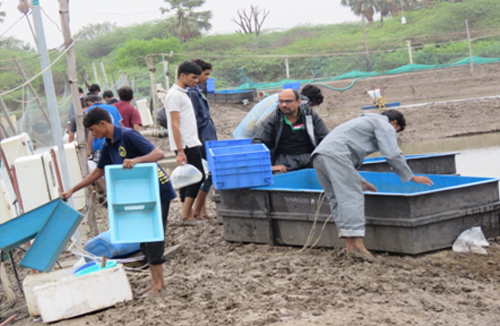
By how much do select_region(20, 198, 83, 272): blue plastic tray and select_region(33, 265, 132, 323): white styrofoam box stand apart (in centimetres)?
32

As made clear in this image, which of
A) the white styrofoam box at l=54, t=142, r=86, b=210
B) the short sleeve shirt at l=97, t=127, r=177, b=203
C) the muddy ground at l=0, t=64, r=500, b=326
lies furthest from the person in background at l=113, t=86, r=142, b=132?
the short sleeve shirt at l=97, t=127, r=177, b=203

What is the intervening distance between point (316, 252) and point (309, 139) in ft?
4.97

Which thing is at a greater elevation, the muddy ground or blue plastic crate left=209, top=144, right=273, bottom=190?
blue plastic crate left=209, top=144, right=273, bottom=190

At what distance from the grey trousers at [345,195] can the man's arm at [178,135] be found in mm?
1820

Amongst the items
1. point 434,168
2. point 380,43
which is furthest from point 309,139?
point 380,43

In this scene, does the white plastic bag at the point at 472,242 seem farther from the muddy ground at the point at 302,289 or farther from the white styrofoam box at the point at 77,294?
the white styrofoam box at the point at 77,294

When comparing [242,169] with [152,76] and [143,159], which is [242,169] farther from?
[152,76]

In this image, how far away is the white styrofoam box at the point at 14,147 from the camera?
8156 millimetres

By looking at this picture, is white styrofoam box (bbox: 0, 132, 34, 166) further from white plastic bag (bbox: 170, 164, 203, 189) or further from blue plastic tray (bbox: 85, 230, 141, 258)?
white plastic bag (bbox: 170, 164, 203, 189)

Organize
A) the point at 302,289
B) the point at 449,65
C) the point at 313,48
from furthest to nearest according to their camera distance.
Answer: the point at 313,48 → the point at 449,65 → the point at 302,289

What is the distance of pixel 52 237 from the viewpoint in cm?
555

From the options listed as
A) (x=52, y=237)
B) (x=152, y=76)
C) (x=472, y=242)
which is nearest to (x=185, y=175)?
(x=52, y=237)

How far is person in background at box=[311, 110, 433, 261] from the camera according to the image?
5.98 metres

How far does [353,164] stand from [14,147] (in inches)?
177
